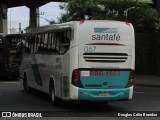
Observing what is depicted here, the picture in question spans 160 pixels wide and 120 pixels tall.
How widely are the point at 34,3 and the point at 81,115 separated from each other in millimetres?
56106

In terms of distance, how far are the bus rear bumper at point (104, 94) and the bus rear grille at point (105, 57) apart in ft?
3.07

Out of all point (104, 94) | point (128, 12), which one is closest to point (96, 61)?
point (104, 94)

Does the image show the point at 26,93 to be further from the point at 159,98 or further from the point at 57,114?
the point at 57,114

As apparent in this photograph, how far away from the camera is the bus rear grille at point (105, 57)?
14787 mm

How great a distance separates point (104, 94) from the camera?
14.9 metres

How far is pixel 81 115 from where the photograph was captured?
46.1 feet

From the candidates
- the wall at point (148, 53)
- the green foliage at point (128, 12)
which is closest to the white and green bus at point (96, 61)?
the wall at point (148, 53)

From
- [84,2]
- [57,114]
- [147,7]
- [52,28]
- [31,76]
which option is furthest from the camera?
[84,2]

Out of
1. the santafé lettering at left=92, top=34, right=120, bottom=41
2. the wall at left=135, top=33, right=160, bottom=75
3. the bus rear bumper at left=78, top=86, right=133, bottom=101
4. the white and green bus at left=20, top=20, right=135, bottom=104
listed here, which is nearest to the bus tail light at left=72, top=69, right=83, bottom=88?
the white and green bus at left=20, top=20, right=135, bottom=104

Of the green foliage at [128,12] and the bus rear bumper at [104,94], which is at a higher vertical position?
the green foliage at [128,12]

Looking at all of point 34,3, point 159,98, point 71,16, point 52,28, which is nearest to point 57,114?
point 52,28

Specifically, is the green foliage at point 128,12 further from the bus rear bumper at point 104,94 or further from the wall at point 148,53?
the bus rear bumper at point 104,94

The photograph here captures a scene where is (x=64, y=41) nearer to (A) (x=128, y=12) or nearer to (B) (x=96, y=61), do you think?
(B) (x=96, y=61)

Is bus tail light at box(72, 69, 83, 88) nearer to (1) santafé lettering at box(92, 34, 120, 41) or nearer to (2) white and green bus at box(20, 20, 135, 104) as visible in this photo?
(2) white and green bus at box(20, 20, 135, 104)
